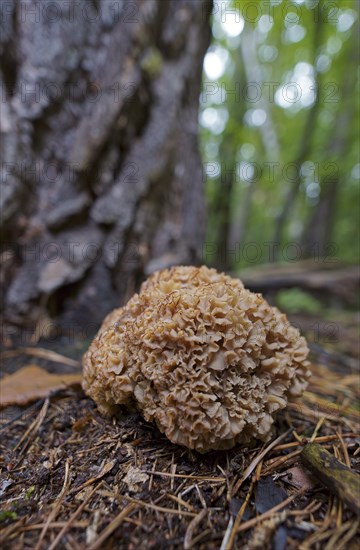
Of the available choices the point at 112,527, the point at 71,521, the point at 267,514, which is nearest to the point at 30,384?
the point at 71,521

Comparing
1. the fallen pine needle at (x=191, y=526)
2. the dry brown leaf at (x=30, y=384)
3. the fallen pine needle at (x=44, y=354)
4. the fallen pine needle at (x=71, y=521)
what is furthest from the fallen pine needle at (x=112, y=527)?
the fallen pine needle at (x=44, y=354)

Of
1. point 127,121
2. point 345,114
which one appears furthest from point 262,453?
point 345,114

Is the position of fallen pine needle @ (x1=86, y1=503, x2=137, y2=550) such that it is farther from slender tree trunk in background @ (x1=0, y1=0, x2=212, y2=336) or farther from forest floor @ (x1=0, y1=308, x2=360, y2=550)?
slender tree trunk in background @ (x1=0, y1=0, x2=212, y2=336)

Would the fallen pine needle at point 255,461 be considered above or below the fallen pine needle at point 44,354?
below

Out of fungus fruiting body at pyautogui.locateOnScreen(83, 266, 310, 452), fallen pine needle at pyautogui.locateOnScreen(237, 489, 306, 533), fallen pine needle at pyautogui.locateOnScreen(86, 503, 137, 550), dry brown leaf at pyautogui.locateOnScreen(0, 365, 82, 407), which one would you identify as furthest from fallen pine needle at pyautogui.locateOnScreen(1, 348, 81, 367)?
fallen pine needle at pyautogui.locateOnScreen(237, 489, 306, 533)

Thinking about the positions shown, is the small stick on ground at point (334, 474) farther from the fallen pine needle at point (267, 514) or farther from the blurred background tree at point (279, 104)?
the blurred background tree at point (279, 104)

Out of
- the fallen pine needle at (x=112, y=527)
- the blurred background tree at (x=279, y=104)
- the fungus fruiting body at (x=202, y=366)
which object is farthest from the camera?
the blurred background tree at (x=279, y=104)

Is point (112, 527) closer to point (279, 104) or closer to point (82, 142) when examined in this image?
point (82, 142)

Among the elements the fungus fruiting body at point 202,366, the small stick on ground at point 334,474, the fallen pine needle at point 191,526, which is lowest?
the fallen pine needle at point 191,526
